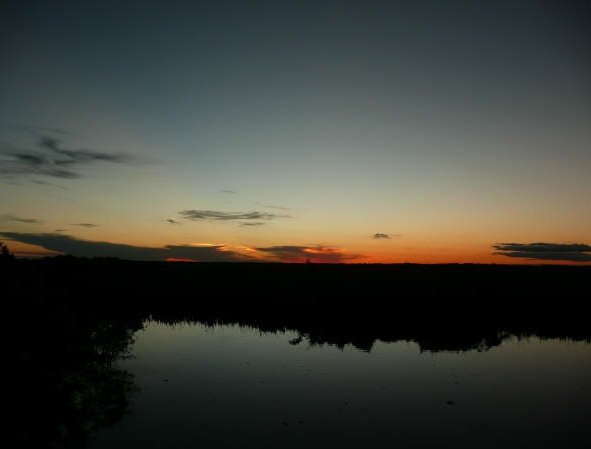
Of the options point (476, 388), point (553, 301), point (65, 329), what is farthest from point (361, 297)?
point (65, 329)

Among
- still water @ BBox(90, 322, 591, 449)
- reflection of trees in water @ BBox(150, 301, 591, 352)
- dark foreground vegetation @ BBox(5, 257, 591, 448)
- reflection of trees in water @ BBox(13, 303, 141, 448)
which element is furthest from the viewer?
reflection of trees in water @ BBox(150, 301, 591, 352)

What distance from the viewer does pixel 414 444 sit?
13562 mm

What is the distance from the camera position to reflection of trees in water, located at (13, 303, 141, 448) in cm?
1216

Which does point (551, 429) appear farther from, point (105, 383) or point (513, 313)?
point (513, 313)

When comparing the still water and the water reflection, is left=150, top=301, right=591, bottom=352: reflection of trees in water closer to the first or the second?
the water reflection

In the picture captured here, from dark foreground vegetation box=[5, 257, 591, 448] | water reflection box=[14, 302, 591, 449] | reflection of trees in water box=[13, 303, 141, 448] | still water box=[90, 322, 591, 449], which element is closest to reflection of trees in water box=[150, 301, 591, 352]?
dark foreground vegetation box=[5, 257, 591, 448]

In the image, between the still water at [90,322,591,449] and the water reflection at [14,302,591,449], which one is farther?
the still water at [90,322,591,449]

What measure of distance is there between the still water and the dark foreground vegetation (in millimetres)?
1300

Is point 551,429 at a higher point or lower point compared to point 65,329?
lower

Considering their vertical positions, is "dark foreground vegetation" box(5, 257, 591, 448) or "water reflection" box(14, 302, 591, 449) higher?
"dark foreground vegetation" box(5, 257, 591, 448)

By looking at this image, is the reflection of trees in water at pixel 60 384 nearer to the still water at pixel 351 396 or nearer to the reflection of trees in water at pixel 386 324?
the still water at pixel 351 396

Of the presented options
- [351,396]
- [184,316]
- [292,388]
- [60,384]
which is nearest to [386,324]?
[184,316]

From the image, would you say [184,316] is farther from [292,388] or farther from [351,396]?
[351,396]

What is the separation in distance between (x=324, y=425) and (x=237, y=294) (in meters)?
35.9
